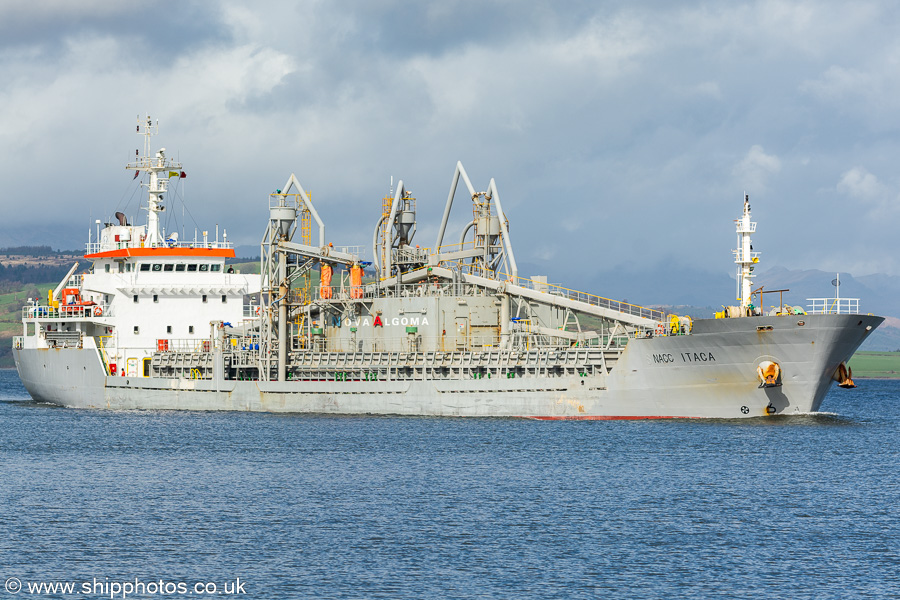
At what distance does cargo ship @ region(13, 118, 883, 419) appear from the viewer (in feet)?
166

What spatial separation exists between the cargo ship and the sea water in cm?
276

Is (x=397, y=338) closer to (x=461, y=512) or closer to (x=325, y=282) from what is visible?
(x=325, y=282)

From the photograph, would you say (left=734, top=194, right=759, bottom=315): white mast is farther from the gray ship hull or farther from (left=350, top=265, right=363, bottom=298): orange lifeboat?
(left=350, top=265, right=363, bottom=298): orange lifeboat

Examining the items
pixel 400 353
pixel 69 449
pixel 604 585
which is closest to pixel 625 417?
pixel 400 353

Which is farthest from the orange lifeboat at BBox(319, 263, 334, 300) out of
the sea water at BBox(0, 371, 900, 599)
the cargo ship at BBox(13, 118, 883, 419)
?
the sea water at BBox(0, 371, 900, 599)

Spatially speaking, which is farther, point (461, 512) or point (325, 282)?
point (325, 282)

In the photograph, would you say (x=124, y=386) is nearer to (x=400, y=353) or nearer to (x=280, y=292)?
(x=280, y=292)

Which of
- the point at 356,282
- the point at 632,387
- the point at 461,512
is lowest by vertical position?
the point at 461,512

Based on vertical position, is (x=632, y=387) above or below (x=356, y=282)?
below

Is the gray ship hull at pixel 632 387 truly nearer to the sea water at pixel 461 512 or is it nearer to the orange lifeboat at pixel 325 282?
the sea water at pixel 461 512

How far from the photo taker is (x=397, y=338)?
61.3 meters

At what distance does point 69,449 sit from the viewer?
47.9 metres

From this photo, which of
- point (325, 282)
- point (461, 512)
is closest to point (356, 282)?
point (325, 282)

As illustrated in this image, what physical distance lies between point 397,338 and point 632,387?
14.3 metres
